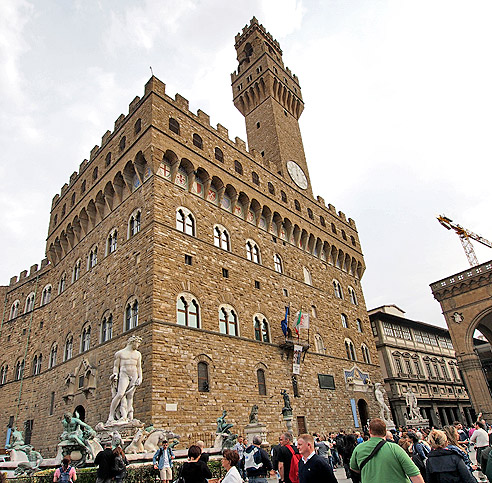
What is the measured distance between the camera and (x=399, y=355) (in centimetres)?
3481

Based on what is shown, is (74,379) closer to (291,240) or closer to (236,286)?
(236,286)

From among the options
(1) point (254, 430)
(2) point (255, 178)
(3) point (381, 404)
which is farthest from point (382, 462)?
(3) point (381, 404)

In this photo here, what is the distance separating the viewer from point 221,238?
20.2 m

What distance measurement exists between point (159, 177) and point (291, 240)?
10.4m

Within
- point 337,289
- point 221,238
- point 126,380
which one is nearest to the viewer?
point 126,380

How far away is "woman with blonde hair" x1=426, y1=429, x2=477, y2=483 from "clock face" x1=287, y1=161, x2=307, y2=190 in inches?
978

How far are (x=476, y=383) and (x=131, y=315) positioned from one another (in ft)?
78.7

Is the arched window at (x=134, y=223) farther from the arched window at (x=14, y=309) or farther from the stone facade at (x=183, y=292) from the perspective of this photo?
the arched window at (x=14, y=309)

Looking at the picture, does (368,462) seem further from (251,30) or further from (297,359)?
(251,30)

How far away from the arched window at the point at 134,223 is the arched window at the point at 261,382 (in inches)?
344

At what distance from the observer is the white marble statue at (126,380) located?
13164mm

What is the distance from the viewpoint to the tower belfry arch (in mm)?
27016

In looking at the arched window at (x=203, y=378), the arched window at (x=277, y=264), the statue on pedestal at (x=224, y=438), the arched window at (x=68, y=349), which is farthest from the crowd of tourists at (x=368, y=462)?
the arched window at (x=277, y=264)

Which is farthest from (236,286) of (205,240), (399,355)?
(399,355)
